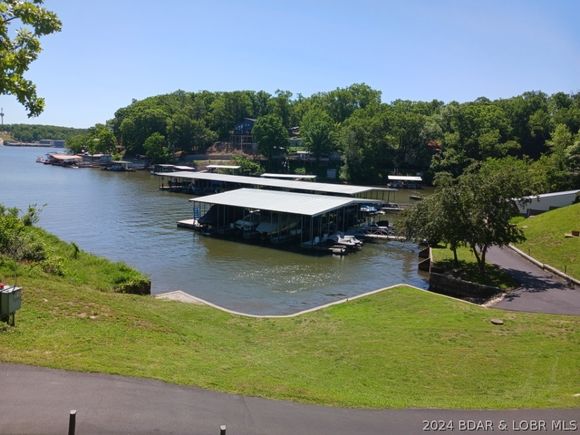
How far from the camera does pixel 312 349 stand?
16.2m

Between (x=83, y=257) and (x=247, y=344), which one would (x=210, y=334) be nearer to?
(x=247, y=344)

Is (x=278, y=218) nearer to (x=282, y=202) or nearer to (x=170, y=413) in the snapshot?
(x=282, y=202)

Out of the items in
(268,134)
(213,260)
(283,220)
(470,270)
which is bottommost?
(213,260)

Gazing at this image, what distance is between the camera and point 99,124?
138500mm

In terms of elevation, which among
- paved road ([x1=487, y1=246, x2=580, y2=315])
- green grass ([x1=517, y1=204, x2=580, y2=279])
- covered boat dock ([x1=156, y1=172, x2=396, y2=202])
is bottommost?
paved road ([x1=487, y1=246, x2=580, y2=315])

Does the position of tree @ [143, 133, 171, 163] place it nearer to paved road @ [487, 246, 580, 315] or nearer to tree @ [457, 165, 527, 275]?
paved road @ [487, 246, 580, 315]

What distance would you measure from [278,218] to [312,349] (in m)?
28.3

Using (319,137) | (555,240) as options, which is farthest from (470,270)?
(319,137)

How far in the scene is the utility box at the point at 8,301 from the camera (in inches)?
457

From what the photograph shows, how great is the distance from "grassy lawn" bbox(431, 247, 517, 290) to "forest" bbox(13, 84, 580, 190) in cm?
3267

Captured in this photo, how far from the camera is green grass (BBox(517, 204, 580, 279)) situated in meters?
30.3

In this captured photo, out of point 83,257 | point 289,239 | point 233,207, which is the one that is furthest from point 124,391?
point 233,207

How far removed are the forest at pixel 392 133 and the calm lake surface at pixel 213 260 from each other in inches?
1415

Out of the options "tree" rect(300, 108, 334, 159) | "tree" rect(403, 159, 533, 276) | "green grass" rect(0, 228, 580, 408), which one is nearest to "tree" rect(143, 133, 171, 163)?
"tree" rect(300, 108, 334, 159)
